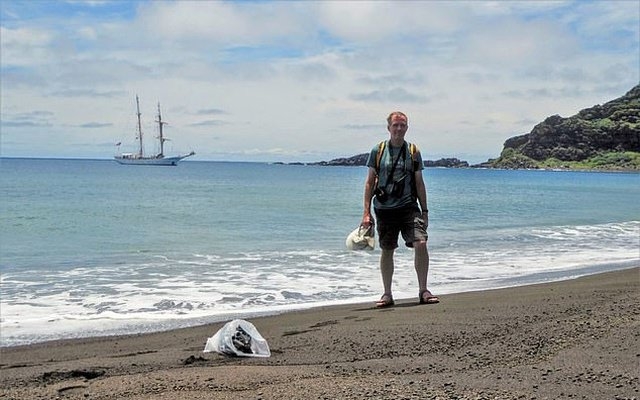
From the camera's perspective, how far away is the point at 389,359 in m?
4.95

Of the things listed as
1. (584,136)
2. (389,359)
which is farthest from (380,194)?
(584,136)

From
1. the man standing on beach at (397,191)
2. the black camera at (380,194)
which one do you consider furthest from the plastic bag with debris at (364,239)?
the black camera at (380,194)

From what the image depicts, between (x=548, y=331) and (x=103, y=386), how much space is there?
3458 millimetres

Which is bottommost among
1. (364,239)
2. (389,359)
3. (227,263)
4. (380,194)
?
(227,263)

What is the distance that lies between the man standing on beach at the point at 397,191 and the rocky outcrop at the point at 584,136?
162 m

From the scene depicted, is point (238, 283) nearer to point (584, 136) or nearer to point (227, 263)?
point (227, 263)

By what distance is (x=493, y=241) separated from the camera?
19.4m

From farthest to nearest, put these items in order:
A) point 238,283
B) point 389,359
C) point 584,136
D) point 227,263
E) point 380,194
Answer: point 584,136, point 227,263, point 238,283, point 380,194, point 389,359

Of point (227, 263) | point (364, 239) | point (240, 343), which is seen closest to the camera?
point (240, 343)

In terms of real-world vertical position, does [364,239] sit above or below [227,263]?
above

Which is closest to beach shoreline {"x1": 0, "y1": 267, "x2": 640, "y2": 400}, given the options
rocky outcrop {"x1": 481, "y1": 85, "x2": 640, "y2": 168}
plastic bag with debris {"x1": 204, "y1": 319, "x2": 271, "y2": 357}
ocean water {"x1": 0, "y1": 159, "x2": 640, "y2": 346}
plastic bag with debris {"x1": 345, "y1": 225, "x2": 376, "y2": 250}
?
plastic bag with debris {"x1": 204, "y1": 319, "x2": 271, "y2": 357}

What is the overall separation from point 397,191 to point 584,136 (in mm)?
168689

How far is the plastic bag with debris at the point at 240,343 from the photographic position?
18.1 feet

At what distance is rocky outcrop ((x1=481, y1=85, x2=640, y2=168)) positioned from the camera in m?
157
